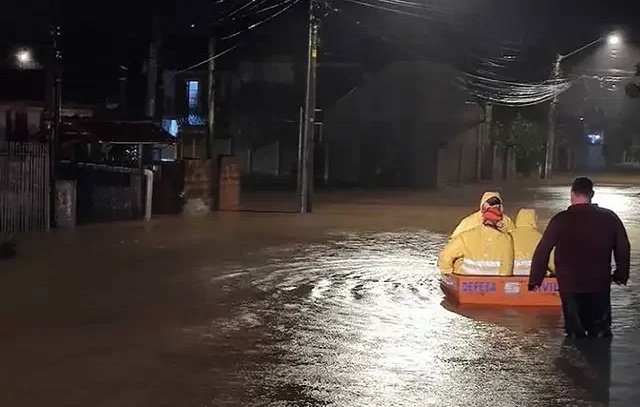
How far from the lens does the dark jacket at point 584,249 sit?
32.2ft

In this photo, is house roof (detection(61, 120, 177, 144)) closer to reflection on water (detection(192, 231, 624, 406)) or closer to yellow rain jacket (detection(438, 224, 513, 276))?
reflection on water (detection(192, 231, 624, 406))

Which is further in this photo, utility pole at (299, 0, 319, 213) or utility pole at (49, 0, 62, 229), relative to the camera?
utility pole at (299, 0, 319, 213)

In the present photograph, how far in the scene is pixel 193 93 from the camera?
5469cm

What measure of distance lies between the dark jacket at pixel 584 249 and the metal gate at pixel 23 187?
12.6 metres

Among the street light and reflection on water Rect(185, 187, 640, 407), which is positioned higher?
the street light

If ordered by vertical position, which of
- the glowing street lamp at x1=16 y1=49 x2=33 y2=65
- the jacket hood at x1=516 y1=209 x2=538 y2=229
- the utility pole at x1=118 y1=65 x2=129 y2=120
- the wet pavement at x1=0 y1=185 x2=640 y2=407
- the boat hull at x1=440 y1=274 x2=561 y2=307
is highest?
the glowing street lamp at x1=16 y1=49 x2=33 y2=65

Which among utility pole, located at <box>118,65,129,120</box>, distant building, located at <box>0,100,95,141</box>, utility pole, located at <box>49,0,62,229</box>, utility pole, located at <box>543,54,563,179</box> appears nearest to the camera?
utility pole, located at <box>49,0,62,229</box>

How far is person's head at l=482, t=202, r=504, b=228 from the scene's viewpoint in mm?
12570

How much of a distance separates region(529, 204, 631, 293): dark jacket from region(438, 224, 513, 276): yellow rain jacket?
7.92 ft

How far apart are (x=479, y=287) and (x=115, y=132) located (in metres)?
14.4

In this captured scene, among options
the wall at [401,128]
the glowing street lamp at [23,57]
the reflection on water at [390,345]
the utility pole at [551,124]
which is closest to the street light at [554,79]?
the utility pole at [551,124]

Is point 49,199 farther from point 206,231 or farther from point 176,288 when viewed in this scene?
point 176,288

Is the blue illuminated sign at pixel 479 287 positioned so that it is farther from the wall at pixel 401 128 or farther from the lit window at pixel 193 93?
the lit window at pixel 193 93

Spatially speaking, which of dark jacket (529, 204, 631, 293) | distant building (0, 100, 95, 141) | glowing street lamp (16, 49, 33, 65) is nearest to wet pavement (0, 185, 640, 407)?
dark jacket (529, 204, 631, 293)
